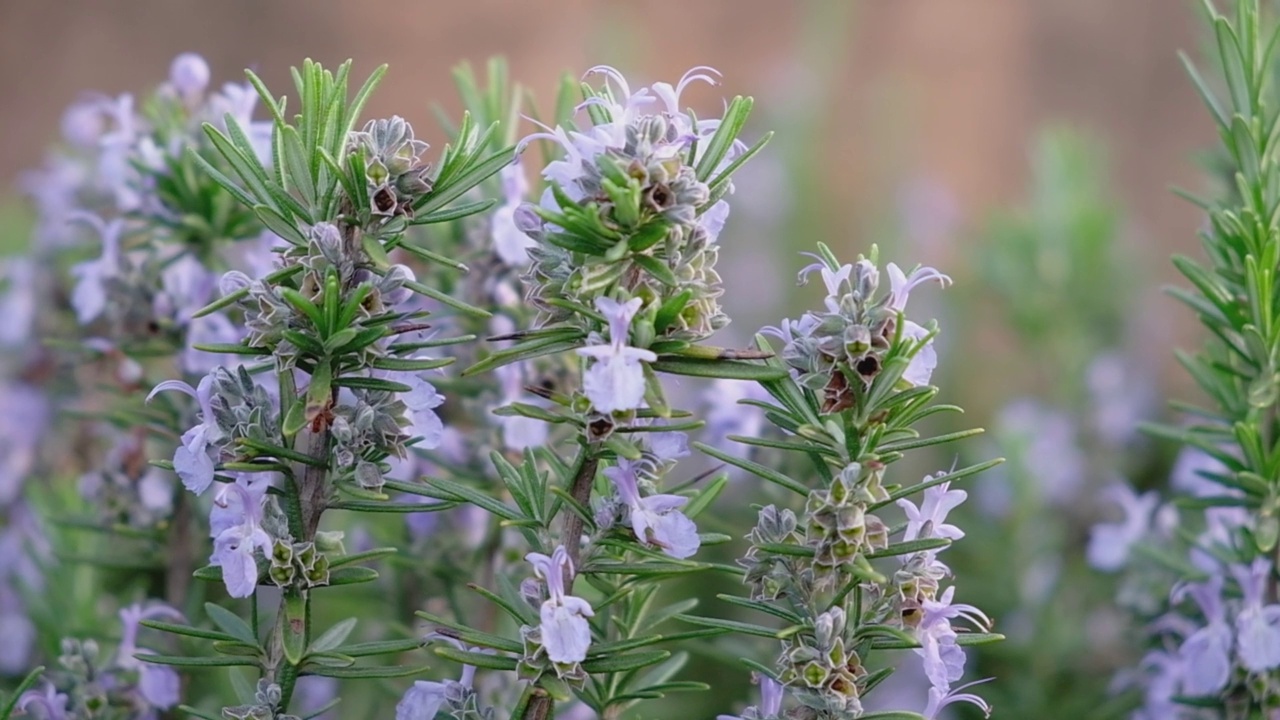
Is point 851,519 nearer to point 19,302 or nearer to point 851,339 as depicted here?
point 851,339

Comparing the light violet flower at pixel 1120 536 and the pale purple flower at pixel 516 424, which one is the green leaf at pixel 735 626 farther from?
the light violet flower at pixel 1120 536

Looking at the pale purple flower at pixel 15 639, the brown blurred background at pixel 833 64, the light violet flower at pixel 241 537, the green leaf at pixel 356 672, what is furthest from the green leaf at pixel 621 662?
the brown blurred background at pixel 833 64

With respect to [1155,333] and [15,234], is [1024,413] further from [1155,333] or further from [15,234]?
[15,234]

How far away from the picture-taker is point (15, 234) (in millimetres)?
1885

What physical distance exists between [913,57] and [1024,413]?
181 cm

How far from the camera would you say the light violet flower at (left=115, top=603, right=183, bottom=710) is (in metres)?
0.88

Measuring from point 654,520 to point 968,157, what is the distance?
2.92 metres

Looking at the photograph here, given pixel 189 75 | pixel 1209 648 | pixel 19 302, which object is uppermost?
pixel 189 75

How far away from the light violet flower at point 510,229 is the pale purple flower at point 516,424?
90 millimetres

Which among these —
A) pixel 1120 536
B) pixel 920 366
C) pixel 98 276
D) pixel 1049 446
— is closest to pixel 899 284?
pixel 920 366

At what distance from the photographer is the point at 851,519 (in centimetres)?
69

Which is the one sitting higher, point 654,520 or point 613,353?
point 613,353

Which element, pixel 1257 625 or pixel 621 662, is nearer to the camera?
pixel 621 662

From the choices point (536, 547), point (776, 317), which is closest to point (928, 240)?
point (776, 317)
